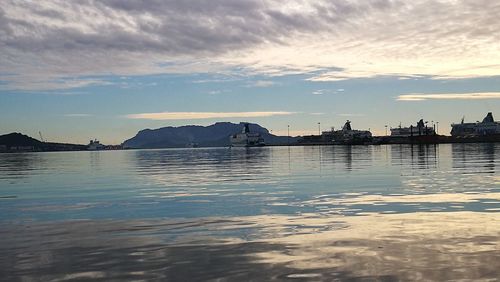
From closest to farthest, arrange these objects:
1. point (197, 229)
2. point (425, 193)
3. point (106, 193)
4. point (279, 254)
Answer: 1. point (279, 254)
2. point (197, 229)
3. point (425, 193)
4. point (106, 193)

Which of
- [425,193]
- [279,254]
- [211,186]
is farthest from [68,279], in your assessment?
[211,186]

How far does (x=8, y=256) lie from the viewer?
14617 mm

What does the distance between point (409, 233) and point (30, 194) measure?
90.0ft

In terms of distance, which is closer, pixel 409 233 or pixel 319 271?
pixel 319 271

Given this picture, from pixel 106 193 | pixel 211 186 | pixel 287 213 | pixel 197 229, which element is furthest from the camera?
pixel 211 186

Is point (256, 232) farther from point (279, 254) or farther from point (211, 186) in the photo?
point (211, 186)

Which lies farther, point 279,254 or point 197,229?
point 197,229

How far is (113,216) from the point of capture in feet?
74.7

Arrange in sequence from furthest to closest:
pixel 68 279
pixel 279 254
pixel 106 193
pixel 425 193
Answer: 1. pixel 106 193
2. pixel 425 193
3. pixel 279 254
4. pixel 68 279

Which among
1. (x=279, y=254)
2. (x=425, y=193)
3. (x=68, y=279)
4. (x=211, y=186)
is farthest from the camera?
(x=211, y=186)

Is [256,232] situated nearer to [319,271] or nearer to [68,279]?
[319,271]

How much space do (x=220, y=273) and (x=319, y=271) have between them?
7.83ft

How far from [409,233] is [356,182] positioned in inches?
817

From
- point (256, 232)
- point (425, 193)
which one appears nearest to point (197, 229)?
point (256, 232)
